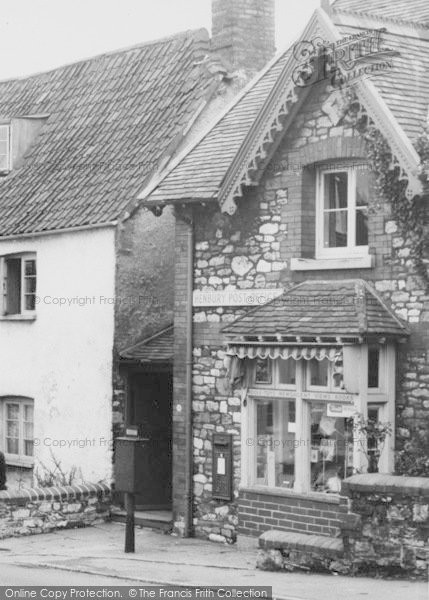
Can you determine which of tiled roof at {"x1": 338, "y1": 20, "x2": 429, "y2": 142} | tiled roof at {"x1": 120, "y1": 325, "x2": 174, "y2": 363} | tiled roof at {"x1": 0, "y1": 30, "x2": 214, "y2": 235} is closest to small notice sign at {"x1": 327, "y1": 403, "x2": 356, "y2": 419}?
tiled roof at {"x1": 338, "y1": 20, "x2": 429, "y2": 142}

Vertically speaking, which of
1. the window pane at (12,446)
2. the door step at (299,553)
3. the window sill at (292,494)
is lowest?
the door step at (299,553)

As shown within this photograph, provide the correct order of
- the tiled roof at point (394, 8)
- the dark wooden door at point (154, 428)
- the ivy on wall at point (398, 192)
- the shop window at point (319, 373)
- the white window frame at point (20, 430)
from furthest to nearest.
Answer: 1. the white window frame at point (20, 430)
2. the dark wooden door at point (154, 428)
3. the tiled roof at point (394, 8)
4. the shop window at point (319, 373)
5. the ivy on wall at point (398, 192)

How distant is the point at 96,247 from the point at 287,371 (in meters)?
5.49

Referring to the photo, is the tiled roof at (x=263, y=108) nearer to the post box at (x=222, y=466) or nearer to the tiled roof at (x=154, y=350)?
the tiled roof at (x=154, y=350)

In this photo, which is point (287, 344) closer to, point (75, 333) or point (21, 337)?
point (75, 333)

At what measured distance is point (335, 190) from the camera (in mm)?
19500

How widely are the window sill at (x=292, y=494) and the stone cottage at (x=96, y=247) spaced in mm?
3300

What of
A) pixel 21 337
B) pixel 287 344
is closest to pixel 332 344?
pixel 287 344

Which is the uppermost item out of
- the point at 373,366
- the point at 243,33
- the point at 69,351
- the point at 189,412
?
the point at 243,33

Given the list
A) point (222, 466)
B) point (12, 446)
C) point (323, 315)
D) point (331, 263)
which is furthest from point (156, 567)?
point (12, 446)

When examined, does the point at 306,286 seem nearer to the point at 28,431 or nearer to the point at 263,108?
the point at 263,108

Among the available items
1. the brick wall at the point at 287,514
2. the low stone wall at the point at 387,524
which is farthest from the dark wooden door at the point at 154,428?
the low stone wall at the point at 387,524

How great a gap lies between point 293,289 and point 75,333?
18.8ft

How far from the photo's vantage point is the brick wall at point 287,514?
1850 centimetres
